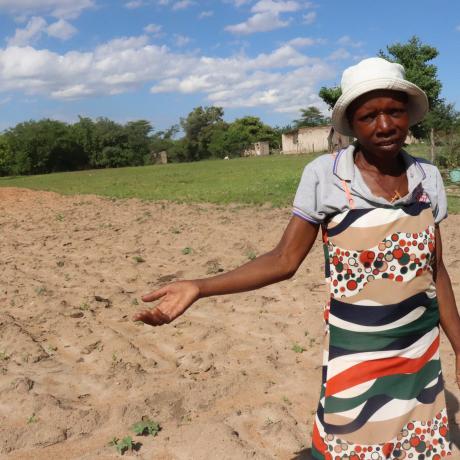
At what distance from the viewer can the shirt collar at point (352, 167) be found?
64.4 inches

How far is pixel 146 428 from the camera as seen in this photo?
9.64 feet

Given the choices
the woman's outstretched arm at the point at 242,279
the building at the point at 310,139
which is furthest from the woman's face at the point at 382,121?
the building at the point at 310,139

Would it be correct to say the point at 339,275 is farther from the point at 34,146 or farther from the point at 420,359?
the point at 34,146

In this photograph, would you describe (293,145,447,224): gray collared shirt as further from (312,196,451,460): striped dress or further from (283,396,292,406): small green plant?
(283,396,292,406): small green plant

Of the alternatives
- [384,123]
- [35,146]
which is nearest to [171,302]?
[384,123]

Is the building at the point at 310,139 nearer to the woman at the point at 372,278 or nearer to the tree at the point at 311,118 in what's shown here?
the tree at the point at 311,118

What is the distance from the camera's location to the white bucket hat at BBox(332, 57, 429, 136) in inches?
63.2

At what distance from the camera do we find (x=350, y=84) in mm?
1662

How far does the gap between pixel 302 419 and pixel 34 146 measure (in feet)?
159

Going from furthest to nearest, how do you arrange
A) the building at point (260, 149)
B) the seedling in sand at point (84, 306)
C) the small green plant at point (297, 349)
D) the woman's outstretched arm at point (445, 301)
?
the building at point (260, 149), the seedling in sand at point (84, 306), the small green plant at point (297, 349), the woman's outstretched arm at point (445, 301)

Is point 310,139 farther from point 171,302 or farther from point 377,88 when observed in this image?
point 171,302

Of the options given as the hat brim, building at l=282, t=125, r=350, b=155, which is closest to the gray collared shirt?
the hat brim

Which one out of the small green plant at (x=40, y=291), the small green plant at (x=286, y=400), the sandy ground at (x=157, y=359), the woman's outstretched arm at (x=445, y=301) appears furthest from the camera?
the small green plant at (x=40, y=291)

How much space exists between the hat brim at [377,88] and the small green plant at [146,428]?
6.20 ft
